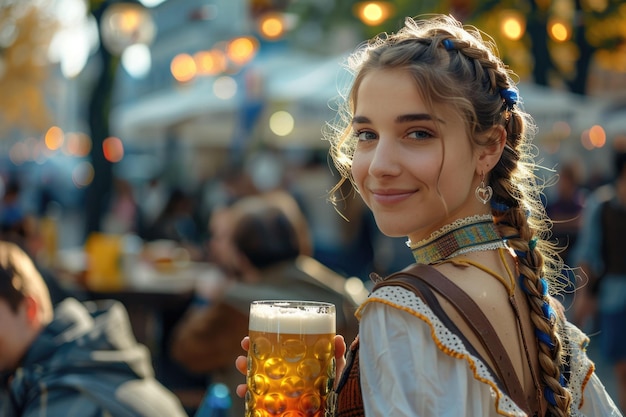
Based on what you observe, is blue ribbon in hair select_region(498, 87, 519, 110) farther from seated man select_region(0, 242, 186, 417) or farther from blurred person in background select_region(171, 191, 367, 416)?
blurred person in background select_region(171, 191, 367, 416)

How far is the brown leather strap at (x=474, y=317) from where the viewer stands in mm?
1650

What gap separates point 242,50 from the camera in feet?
44.4

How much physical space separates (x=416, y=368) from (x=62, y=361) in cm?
173

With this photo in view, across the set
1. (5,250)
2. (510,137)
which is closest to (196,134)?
(5,250)

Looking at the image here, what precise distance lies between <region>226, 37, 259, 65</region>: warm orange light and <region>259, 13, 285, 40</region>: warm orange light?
1027 mm

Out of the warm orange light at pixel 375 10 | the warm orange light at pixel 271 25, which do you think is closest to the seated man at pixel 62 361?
the warm orange light at pixel 375 10

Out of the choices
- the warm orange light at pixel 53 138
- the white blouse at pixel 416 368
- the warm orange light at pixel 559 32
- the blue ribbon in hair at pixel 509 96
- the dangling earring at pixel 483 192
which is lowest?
the white blouse at pixel 416 368

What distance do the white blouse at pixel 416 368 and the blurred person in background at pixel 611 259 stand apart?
475 cm

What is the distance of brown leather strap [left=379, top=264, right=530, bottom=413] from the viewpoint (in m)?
1.65

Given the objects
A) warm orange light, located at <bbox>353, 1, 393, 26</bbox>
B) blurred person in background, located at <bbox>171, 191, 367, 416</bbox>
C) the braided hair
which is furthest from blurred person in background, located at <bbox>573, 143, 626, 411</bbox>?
the braided hair

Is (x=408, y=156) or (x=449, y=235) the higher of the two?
(x=408, y=156)

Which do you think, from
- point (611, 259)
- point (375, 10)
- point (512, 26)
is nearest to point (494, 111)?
point (611, 259)

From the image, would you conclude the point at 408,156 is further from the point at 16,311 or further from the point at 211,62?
the point at 211,62

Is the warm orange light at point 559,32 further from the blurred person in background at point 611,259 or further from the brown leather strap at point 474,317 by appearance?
the brown leather strap at point 474,317
